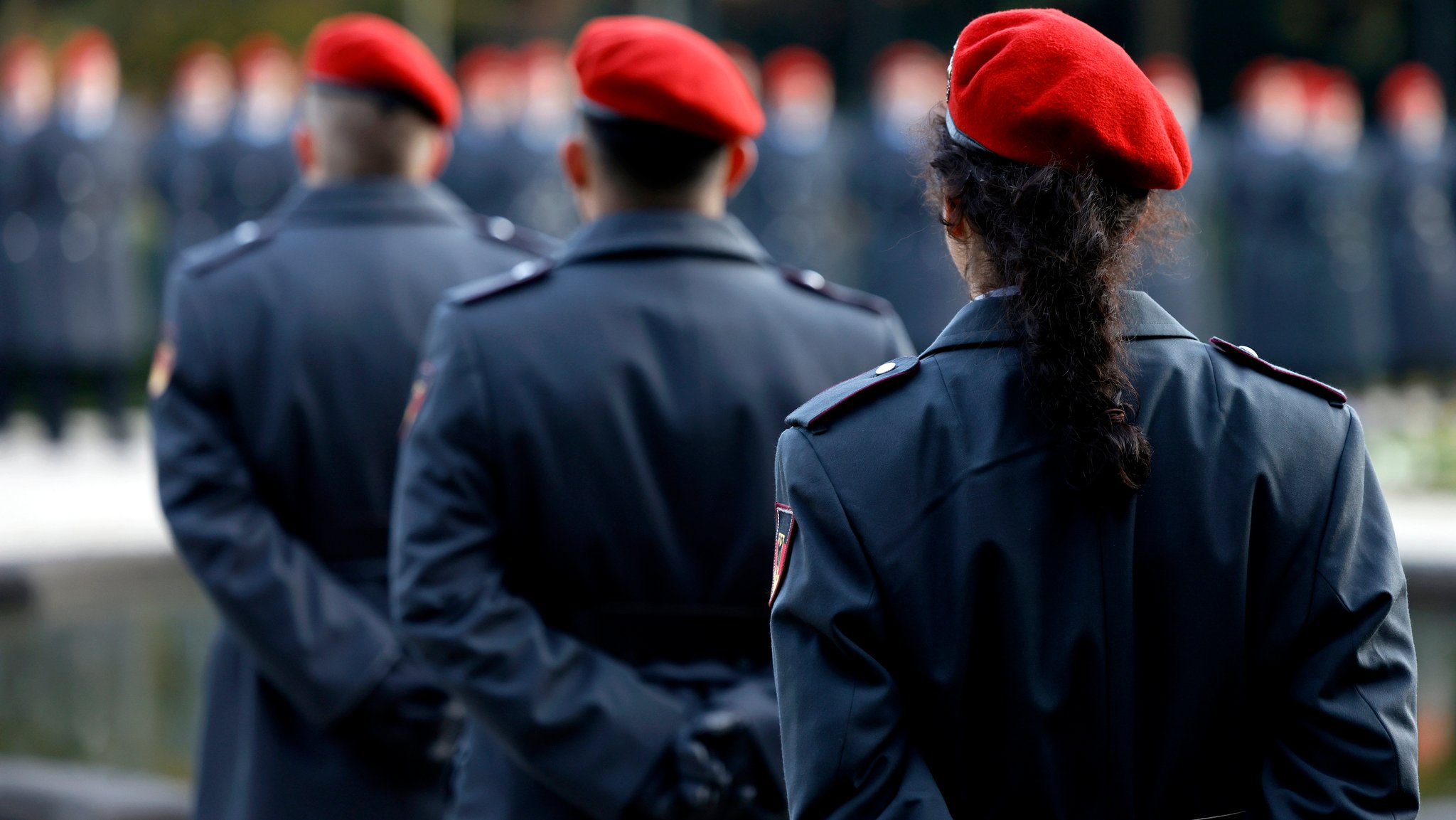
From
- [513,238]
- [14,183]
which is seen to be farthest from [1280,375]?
[14,183]

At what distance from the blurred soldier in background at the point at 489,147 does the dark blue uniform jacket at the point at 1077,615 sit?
30.6 ft

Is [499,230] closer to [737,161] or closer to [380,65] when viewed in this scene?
[380,65]

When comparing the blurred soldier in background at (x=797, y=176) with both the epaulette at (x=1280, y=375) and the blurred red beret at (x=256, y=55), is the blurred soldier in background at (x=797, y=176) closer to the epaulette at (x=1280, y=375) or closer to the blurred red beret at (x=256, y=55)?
the blurred red beret at (x=256, y=55)

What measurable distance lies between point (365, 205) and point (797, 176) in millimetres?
7952

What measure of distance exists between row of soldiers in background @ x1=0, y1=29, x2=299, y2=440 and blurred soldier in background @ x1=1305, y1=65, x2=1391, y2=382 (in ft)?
20.6

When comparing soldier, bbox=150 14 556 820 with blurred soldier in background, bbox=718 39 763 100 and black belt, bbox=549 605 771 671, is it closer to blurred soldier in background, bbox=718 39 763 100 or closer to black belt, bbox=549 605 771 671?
black belt, bbox=549 605 771 671

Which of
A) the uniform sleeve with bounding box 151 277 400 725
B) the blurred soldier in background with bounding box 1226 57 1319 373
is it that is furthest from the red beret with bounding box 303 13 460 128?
the blurred soldier in background with bounding box 1226 57 1319 373

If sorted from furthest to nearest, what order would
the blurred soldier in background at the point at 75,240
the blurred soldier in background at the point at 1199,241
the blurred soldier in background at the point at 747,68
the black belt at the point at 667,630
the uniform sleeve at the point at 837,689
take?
the blurred soldier in background at the point at 747,68
the blurred soldier in background at the point at 1199,241
the blurred soldier in background at the point at 75,240
the black belt at the point at 667,630
the uniform sleeve at the point at 837,689

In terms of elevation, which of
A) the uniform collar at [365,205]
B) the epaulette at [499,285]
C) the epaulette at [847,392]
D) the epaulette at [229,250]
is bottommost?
the epaulette at [229,250]

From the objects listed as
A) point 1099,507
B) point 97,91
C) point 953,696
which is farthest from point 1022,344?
point 97,91

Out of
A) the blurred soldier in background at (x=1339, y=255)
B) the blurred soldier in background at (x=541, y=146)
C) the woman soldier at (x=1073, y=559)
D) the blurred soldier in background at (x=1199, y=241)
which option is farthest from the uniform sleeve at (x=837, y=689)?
the blurred soldier in background at (x=1339, y=255)

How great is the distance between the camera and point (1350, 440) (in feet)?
4.24

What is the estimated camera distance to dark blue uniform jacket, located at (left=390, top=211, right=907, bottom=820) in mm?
1835

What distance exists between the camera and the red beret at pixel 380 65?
246cm
